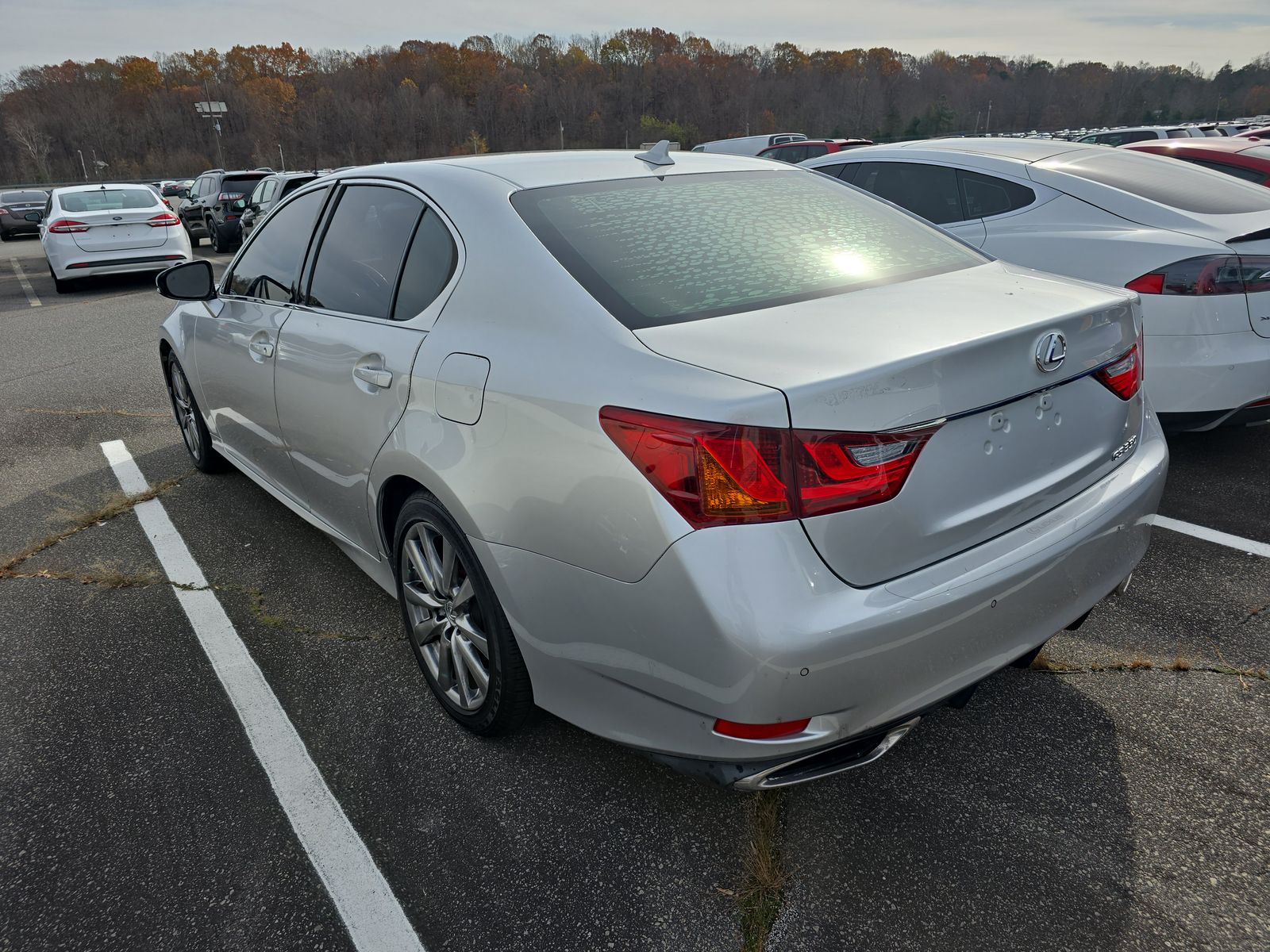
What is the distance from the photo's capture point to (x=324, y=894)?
2086mm

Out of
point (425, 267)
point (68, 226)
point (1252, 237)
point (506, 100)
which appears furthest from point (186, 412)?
point (506, 100)

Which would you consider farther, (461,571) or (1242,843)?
(461,571)

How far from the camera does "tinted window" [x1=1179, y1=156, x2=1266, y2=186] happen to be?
20.8ft

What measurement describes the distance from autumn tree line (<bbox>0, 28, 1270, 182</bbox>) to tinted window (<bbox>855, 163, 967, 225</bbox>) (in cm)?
9430

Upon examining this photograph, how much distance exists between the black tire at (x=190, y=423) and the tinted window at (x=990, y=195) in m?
4.50

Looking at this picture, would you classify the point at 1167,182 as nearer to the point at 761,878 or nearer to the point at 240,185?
the point at 761,878

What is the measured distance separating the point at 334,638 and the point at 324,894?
1287 mm

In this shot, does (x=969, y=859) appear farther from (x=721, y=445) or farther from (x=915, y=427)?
(x=721, y=445)

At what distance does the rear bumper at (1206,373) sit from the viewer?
3998 millimetres

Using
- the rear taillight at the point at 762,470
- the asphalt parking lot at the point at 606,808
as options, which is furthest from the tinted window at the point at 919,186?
the rear taillight at the point at 762,470

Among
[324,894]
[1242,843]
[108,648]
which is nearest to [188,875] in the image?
[324,894]

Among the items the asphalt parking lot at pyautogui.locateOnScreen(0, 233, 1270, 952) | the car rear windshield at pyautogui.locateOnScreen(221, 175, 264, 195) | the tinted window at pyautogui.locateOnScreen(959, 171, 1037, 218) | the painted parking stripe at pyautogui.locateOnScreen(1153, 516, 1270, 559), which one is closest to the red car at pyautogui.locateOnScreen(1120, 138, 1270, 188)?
the tinted window at pyautogui.locateOnScreen(959, 171, 1037, 218)

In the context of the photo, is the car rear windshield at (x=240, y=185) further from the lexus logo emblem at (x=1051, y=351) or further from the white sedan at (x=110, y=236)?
the lexus logo emblem at (x=1051, y=351)

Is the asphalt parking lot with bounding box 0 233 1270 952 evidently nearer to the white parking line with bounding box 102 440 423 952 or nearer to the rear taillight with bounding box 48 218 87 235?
the white parking line with bounding box 102 440 423 952
